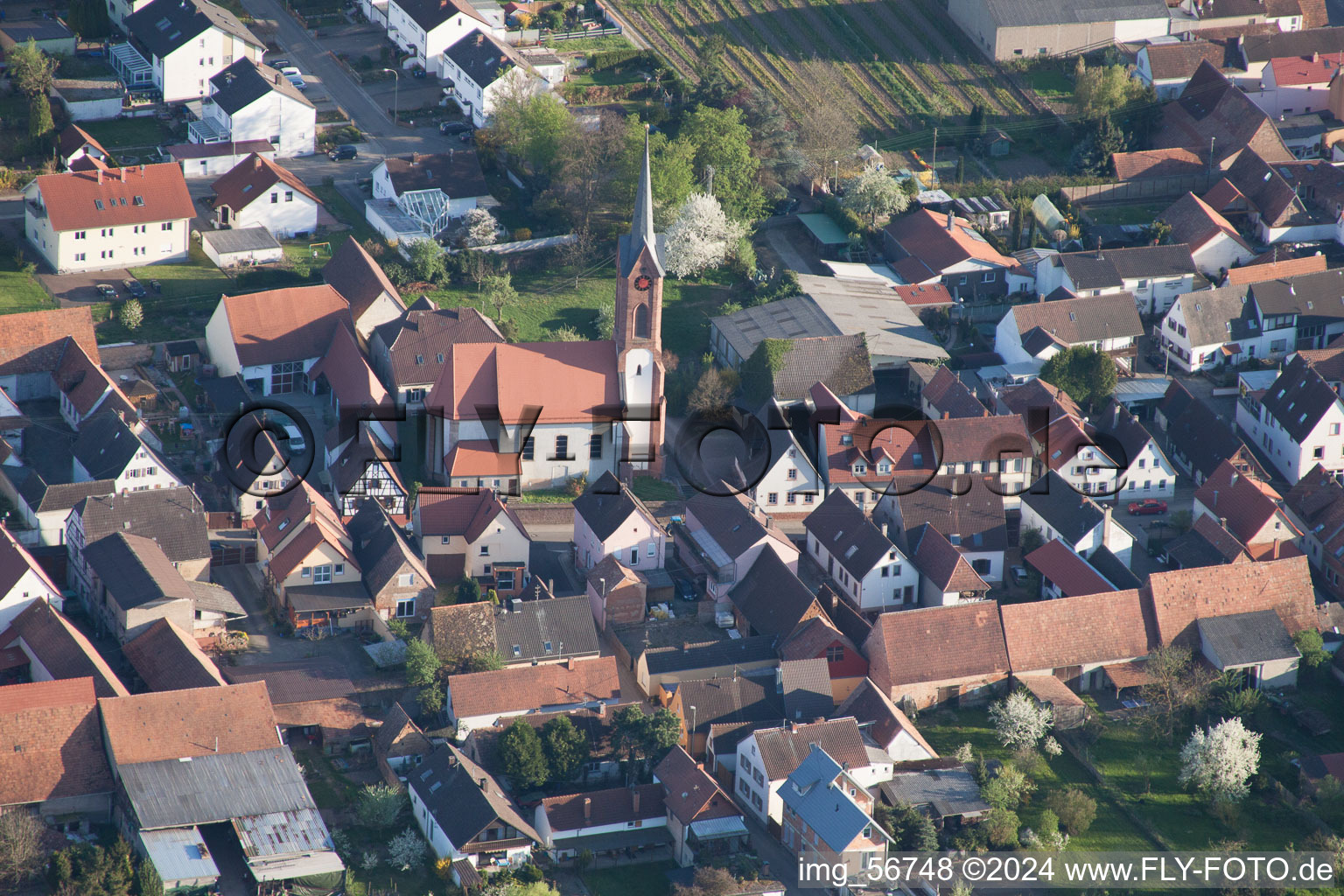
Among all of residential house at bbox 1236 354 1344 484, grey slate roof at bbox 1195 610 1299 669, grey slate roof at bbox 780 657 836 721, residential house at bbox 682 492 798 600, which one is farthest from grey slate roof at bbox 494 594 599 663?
residential house at bbox 1236 354 1344 484

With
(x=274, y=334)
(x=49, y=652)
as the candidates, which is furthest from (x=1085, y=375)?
(x=49, y=652)

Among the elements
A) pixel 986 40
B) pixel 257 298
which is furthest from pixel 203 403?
pixel 986 40

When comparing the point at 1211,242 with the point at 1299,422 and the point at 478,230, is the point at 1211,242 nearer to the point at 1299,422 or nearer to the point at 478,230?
the point at 1299,422

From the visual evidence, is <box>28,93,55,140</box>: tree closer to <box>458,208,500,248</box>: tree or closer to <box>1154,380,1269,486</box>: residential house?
<box>458,208,500,248</box>: tree

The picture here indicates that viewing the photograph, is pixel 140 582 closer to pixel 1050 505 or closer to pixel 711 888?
pixel 711 888

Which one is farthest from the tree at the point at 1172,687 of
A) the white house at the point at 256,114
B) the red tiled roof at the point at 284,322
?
the white house at the point at 256,114

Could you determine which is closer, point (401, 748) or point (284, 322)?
point (401, 748)

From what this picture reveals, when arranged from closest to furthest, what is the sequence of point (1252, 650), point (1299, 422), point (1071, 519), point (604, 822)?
point (604, 822)
point (1252, 650)
point (1071, 519)
point (1299, 422)
